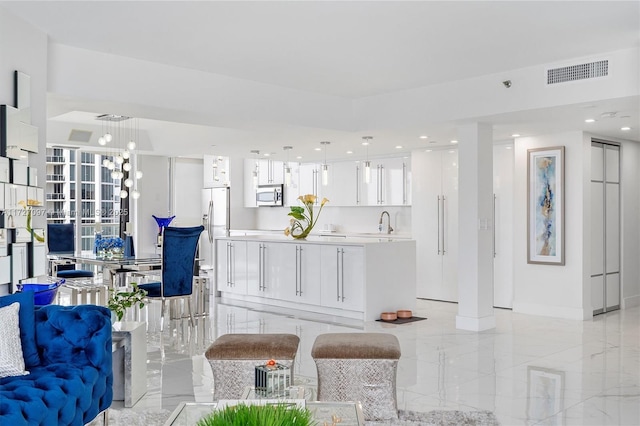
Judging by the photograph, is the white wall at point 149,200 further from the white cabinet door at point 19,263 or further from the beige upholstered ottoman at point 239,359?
the beige upholstered ottoman at point 239,359

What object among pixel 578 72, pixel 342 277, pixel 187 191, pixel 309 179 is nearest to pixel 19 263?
pixel 342 277

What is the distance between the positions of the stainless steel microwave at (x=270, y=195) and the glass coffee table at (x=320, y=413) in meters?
8.80

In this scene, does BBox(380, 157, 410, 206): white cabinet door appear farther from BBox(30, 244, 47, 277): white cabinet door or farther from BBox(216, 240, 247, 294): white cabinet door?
BBox(30, 244, 47, 277): white cabinet door

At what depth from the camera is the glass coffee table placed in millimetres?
2561

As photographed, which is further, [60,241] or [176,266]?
[60,241]

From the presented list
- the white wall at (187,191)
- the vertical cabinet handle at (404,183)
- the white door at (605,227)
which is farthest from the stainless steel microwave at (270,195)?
the white door at (605,227)

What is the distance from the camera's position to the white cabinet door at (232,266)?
8.58 meters

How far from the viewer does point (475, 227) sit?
21.4 ft

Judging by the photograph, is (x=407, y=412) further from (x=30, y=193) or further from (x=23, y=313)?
(x=30, y=193)

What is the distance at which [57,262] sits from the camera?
7.91 metres

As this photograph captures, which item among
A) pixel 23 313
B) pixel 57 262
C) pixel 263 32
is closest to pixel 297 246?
pixel 57 262

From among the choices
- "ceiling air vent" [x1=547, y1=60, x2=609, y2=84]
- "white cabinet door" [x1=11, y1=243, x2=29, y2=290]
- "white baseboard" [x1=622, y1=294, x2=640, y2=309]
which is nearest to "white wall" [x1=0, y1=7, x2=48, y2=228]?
"white cabinet door" [x1=11, y1=243, x2=29, y2=290]

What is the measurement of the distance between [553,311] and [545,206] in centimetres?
130

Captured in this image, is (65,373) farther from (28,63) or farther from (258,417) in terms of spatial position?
(28,63)
